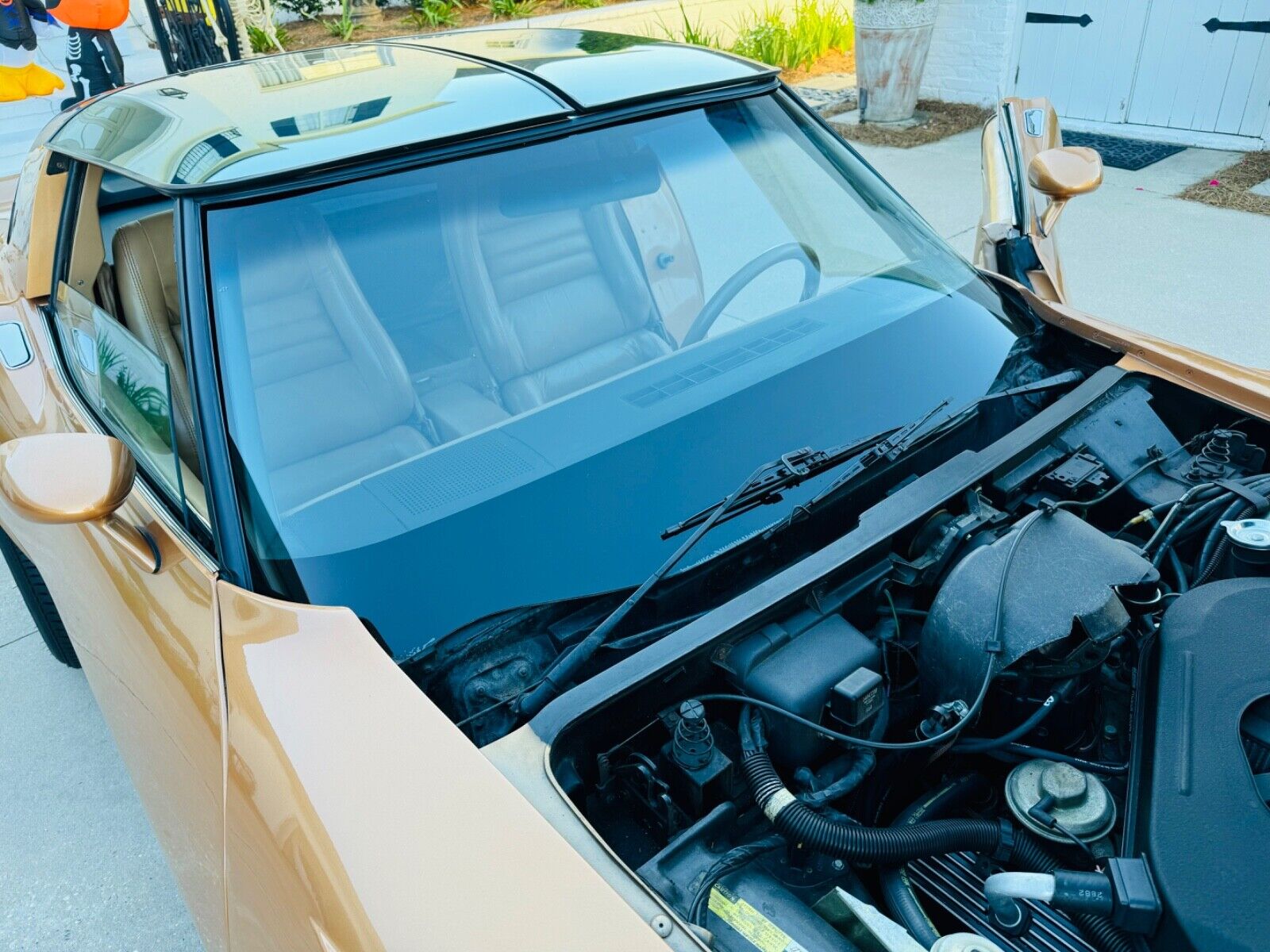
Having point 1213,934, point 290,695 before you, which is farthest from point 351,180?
point 1213,934

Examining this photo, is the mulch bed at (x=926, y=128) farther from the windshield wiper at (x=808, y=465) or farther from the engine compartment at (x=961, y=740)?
the engine compartment at (x=961, y=740)

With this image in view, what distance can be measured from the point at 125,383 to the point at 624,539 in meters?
1.23

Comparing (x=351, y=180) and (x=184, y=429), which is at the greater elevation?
(x=351, y=180)

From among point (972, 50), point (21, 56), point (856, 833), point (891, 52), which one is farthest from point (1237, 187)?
point (21, 56)

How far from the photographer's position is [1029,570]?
5.26 feet

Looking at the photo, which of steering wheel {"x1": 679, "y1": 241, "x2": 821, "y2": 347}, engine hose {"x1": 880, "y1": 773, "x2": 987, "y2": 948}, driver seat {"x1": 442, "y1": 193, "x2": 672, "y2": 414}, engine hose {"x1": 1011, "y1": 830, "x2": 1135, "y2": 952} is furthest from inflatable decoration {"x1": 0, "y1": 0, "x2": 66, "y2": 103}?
engine hose {"x1": 1011, "y1": 830, "x2": 1135, "y2": 952}

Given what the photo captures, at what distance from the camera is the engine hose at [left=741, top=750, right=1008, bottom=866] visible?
4.38ft

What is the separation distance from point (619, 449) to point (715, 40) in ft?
30.1

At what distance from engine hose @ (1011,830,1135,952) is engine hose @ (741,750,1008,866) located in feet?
0.12

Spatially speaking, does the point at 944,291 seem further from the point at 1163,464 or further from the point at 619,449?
the point at 619,449

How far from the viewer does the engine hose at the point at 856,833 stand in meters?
1.33

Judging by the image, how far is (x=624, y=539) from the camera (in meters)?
1.66

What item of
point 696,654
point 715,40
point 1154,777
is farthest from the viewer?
point 715,40

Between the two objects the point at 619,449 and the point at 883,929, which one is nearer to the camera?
the point at 883,929
